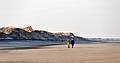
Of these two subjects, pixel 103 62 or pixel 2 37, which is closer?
pixel 103 62

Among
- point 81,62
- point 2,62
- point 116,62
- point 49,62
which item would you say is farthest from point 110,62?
point 2,62

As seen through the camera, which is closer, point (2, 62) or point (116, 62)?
point (116, 62)

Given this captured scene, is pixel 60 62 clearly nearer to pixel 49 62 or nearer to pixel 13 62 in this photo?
pixel 49 62

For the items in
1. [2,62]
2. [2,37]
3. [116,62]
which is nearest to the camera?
[116,62]

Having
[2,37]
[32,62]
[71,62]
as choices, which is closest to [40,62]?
[32,62]

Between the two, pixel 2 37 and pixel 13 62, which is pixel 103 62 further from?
pixel 2 37

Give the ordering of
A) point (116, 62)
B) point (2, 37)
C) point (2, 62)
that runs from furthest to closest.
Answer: point (2, 37)
point (2, 62)
point (116, 62)

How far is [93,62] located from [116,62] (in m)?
1.83

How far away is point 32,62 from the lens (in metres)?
28.9

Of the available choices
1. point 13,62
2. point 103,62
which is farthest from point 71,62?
point 13,62

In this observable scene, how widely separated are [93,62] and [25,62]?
5.44m

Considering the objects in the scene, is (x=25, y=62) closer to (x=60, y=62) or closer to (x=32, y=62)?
(x=32, y=62)

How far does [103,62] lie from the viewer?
27969 millimetres

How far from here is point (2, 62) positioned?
29266 millimetres
